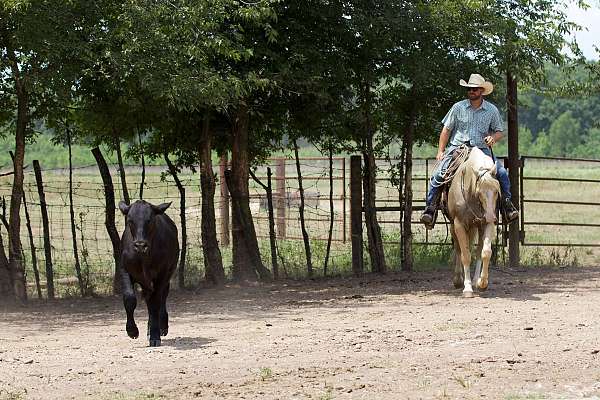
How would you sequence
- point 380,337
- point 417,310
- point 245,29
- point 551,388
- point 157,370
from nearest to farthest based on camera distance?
point 551,388, point 157,370, point 380,337, point 417,310, point 245,29

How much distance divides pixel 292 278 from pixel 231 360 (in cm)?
806

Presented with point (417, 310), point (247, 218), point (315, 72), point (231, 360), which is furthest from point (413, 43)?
point (231, 360)

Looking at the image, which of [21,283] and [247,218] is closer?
[21,283]

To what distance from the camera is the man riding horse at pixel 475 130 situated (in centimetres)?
1405

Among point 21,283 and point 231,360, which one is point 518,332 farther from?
point 21,283

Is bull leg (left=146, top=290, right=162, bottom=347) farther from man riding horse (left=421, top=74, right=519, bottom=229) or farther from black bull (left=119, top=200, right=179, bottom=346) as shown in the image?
man riding horse (left=421, top=74, right=519, bottom=229)

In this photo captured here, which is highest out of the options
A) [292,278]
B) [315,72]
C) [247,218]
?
[315,72]

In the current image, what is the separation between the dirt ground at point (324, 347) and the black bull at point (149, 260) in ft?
1.01

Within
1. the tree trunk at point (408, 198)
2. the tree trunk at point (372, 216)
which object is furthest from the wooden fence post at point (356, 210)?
the tree trunk at point (408, 198)

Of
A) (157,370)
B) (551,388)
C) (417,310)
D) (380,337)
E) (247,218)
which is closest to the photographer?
(551,388)

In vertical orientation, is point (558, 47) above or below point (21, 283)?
above

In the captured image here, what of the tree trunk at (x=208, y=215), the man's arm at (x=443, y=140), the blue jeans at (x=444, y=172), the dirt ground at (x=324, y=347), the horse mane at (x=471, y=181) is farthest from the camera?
the tree trunk at (x=208, y=215)

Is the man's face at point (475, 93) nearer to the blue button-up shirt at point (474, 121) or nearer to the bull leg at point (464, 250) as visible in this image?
the blue button-up shirt at point (474, 121)

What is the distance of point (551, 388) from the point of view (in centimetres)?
805
